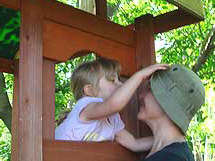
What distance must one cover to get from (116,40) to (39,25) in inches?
21.3

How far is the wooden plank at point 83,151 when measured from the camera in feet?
5.61

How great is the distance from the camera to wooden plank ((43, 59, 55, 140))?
1.75m

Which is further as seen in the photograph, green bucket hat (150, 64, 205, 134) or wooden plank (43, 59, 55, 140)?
green bucket hat (150, 64, 205, 134)

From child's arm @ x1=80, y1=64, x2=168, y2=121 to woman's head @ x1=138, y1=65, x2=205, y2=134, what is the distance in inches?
3.8

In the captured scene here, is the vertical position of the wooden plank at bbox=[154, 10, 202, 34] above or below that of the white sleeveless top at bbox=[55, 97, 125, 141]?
above

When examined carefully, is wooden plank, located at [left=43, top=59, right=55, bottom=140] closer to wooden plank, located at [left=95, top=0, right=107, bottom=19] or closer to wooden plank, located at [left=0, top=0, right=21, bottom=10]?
wooden plank, located at [left=0, top=0, right=21, bottom=10]

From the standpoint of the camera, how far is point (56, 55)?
72.4 inches

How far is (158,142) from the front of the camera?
80.5 inches

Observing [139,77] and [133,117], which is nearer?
[139,77]

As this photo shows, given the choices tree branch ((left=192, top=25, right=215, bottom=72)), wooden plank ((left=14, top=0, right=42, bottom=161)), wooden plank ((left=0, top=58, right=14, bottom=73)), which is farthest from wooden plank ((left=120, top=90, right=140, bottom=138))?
tree branch ((left=192, top=25, right=215, bottom=72))

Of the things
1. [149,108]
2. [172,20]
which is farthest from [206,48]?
[149,108]

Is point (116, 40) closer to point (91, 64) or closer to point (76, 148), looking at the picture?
point (91, 64)

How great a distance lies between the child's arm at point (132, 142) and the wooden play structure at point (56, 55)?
4 centimetres

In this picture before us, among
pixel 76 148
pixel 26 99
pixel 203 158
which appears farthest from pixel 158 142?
pixel 203 158
